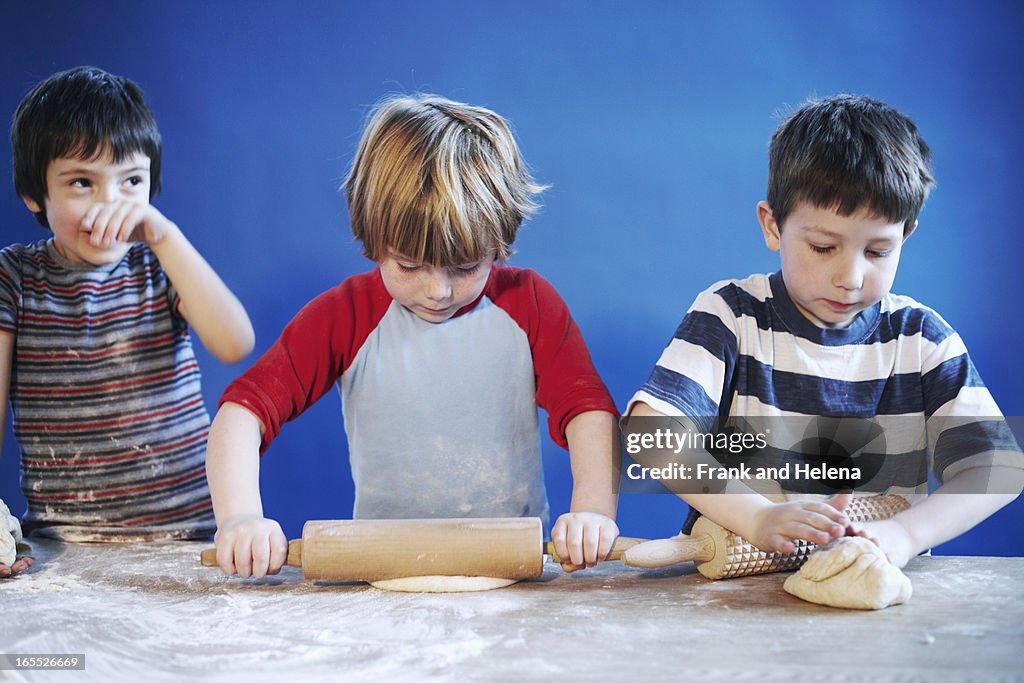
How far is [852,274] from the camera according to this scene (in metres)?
1.09

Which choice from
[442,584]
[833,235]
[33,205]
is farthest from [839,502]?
[33,205]

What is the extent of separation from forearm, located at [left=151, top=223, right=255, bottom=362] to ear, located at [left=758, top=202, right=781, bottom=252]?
Result: 0.71 m

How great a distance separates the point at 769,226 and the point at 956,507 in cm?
39

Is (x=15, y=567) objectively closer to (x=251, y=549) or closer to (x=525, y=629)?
(x=251, y=549)

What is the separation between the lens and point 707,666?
2.58ft

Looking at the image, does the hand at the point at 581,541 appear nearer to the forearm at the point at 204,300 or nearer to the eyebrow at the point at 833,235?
the eyebrow at the point at 833,235

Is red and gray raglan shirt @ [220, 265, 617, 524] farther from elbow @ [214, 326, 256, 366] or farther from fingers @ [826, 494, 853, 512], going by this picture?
fingers @ [826, 494, 853, 512]

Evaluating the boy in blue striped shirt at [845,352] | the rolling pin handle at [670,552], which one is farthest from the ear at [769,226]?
the rolling pin handle at [670,552]

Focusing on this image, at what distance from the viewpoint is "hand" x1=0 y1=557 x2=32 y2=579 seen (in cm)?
111

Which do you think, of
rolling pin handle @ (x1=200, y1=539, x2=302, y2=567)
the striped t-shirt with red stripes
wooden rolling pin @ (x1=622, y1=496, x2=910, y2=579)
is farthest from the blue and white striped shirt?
the striped t-shirt with red stripes

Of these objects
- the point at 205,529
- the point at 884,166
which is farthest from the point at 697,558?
the point at 205,529

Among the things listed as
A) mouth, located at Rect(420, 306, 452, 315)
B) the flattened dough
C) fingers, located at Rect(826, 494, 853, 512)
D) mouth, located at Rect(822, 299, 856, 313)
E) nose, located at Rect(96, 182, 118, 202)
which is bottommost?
the flattened dough

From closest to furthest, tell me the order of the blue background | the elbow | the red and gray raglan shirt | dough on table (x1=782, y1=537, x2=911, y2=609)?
1. dough on table (x1=782, y1=537, x2=911, y2=609)
2. the red and gray raglan shirt
3. the elbow
4. the blue background

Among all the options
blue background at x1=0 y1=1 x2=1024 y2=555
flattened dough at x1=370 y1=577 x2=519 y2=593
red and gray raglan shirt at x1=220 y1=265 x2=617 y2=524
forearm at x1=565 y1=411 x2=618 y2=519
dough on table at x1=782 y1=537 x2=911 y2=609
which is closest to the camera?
dough on table at x1=782 y1=537 x2=911 y2=609
